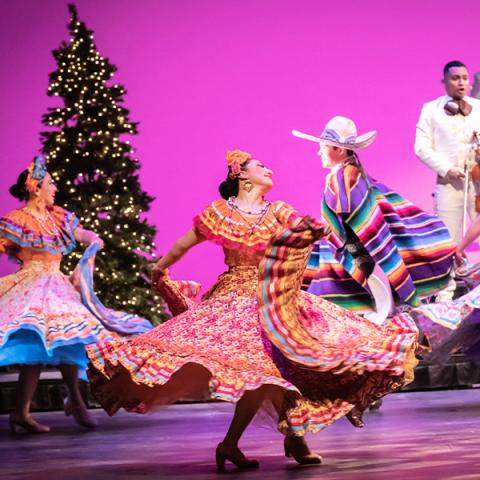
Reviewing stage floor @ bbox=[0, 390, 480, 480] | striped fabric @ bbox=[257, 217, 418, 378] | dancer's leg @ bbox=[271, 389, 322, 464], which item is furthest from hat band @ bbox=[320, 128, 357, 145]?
dancer's leg @ bbox=[271, 389, 322, 464]

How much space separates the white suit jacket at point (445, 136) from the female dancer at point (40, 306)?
2590mm

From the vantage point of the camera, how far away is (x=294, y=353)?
3.64 m

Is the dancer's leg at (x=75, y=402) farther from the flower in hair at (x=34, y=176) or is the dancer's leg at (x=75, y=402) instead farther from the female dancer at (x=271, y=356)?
the female dancer at (x=271, y=356)

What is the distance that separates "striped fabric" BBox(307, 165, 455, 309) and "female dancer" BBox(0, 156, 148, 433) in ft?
3.84

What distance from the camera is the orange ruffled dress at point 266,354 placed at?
365cm

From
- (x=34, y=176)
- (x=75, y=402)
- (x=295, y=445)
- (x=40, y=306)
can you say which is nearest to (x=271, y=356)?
(x=295, y=445)

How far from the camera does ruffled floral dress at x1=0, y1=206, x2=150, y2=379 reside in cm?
552

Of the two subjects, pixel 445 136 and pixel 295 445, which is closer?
pixel 295 445

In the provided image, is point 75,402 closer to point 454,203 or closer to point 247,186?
point 247,186

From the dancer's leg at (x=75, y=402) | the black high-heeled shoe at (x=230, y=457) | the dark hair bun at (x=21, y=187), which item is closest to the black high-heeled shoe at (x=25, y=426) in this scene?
the dancer's leg at (x=75, y=402)

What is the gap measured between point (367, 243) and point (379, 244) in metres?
Result: 0.07

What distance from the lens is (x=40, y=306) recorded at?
18.6 feet

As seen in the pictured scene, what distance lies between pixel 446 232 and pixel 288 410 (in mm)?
2790

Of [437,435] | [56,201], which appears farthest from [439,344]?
[56,201]
